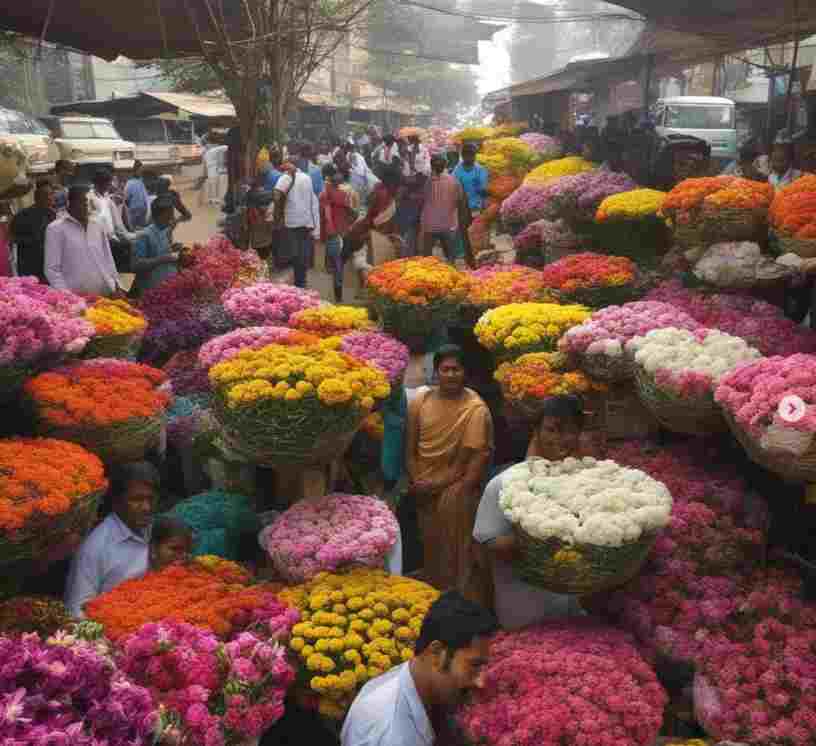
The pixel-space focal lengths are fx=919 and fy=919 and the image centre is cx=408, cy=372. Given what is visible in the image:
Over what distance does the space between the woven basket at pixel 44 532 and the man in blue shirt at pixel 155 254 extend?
487 cm

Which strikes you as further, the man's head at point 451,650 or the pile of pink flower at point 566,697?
the pile of pink flower at point 566,697

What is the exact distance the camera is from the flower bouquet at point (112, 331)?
Result: 5.46 metres

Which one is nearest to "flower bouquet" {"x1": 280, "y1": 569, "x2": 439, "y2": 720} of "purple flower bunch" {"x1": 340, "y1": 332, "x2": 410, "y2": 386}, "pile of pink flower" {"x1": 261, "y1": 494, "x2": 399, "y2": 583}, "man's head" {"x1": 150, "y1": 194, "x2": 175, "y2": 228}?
"pile of pink flower" {"x1": 261, "y1": 494, "x2": 399, "y2": 583}

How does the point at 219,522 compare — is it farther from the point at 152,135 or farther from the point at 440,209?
the point at 152,135

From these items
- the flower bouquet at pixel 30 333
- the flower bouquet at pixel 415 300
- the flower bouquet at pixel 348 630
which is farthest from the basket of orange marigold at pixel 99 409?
the flower bouquet at pixel 415 300

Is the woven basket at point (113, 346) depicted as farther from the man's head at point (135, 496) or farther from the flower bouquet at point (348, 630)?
the flower bouquet at point (348, 630)

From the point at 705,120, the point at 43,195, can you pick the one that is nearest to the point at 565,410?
the point at 43,195

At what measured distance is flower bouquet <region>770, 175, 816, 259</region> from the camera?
5234 mm

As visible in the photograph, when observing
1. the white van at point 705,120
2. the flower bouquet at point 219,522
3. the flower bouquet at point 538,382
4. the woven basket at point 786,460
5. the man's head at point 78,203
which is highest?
the white van at point 705,120

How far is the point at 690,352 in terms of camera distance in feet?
15.1

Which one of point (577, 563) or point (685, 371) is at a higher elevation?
point (685, 371)

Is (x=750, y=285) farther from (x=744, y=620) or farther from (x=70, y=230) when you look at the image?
(x=70, y=230)

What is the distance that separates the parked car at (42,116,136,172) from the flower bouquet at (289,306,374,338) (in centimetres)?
1939

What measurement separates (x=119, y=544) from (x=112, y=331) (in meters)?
1.95
